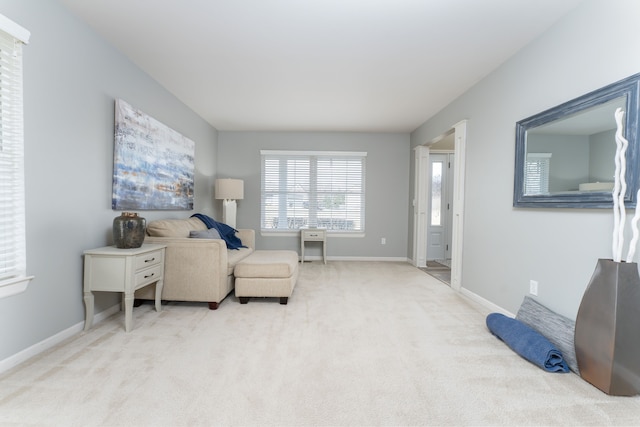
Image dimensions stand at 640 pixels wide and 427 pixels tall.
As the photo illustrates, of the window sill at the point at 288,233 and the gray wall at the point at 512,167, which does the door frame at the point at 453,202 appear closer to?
the gray wall at the point at 512,167

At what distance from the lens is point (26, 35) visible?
1.84 meters

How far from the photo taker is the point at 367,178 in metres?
5.82

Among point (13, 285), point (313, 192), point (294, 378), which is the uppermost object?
point (313, 192)

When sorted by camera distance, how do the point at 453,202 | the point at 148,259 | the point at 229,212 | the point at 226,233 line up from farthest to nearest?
1. the point at 229,212
2. the point at 226,233
3. the point at 453,202
4. the point at 148,259

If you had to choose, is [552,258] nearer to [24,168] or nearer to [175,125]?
[24,168]

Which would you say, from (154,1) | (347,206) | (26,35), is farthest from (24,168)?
(347,206)

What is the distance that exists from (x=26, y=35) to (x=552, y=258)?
3.87 m

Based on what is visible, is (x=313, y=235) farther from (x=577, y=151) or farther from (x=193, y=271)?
(x=577, y=151)

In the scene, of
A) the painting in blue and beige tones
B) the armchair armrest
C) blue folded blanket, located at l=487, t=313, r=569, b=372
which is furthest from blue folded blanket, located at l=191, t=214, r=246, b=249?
blue folded blanket, located at l=487, t=313, r=569, b=372

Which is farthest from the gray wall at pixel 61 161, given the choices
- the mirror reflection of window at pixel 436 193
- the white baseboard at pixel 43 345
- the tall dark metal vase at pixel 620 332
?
the mirror reflection of window at pixel 436 193

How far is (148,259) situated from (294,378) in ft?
5.31

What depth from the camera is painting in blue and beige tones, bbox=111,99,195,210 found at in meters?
2.78

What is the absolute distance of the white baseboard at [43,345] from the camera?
1.79m

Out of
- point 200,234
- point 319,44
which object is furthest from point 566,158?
point 200,234
